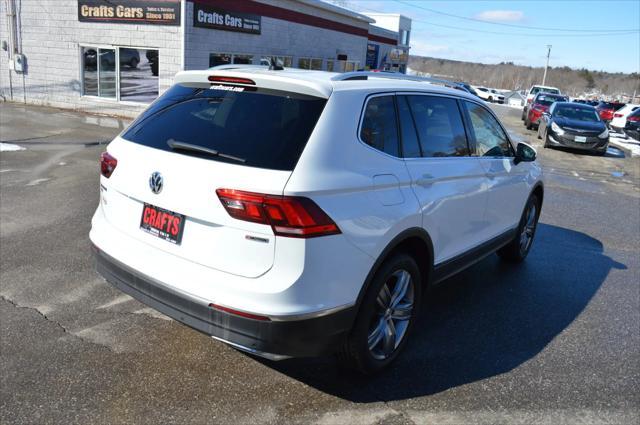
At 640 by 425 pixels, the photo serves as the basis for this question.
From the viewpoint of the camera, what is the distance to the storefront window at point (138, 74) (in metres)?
17.5

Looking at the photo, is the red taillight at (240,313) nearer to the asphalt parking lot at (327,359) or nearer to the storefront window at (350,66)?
the asphalt parking lot at (327,359)

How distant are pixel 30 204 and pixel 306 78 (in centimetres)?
528

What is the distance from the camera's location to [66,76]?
1858 centimetres

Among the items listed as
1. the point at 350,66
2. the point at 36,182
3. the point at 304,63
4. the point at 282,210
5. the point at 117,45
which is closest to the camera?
the point at 282,210

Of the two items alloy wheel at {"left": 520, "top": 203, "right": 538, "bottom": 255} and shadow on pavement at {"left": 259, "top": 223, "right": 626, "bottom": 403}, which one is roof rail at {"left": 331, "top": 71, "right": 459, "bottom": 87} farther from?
alloy wheel at {"left": 520, "top": 203, "right": 538, "bottom": 255}

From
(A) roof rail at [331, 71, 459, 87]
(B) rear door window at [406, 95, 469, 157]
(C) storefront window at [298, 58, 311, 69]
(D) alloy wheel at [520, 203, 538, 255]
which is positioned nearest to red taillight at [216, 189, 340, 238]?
(A) roof rail at [331, 71, 459, 87]

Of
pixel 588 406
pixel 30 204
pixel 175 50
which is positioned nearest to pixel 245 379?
pixel 588 406

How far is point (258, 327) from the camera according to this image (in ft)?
9.59

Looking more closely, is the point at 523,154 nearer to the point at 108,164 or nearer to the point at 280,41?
the point at 108,164

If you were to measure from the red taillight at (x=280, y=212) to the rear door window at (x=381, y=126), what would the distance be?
694 mm

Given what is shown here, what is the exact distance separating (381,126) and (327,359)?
1.63 meters

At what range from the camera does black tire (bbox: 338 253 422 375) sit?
11.0 feet

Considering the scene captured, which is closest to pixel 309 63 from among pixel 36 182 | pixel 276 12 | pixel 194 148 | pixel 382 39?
pixel 276 12

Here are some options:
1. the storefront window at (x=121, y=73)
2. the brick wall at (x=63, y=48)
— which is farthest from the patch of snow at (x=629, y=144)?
the storefront window at (x=121, y=73)
